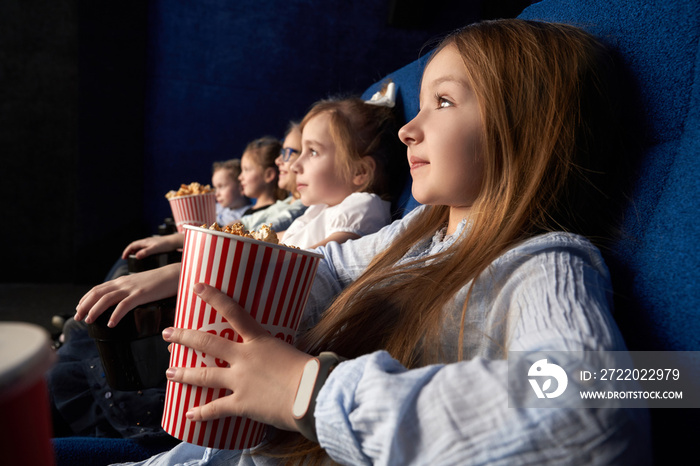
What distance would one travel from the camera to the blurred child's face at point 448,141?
68cm

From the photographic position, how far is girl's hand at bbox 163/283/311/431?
481 millimetres

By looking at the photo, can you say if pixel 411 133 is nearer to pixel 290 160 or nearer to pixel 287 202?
pixel 290 160

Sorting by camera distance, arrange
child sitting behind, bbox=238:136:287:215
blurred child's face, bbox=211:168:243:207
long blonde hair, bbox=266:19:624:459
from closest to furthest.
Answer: long blonde hair, bbox=266:19:624:459 → child sitting behind, bbox=238:136:287:215 → blurred child's face, bbox=211:168:243:207

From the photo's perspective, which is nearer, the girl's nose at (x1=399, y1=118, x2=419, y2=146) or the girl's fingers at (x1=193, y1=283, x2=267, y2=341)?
the girl's fingers at (x1=193, y1=283, x2=267, y2=341)

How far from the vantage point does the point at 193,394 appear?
1.77ft

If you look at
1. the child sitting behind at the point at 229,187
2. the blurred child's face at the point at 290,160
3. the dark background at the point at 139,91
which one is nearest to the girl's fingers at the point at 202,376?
the blurred child's face at the point at 290,160

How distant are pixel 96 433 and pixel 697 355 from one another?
0.90 metres

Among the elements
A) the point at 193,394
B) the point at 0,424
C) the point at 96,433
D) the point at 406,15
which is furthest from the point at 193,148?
the point at 0,424

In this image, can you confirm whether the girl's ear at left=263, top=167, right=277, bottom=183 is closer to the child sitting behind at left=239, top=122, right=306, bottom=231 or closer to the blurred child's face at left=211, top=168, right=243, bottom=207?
the child sitting behind at left=239, top=122, right=306, bottom=231

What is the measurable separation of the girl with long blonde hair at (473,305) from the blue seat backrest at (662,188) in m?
0.04

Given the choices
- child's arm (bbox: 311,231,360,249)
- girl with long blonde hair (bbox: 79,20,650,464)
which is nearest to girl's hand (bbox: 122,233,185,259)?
child's arm (bbox: 311,231,360,249)

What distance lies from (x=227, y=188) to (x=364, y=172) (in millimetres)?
1876

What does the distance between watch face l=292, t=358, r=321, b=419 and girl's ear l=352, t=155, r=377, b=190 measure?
1.05m

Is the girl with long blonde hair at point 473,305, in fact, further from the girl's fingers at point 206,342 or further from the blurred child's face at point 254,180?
the blurred child's face at point 254,180
